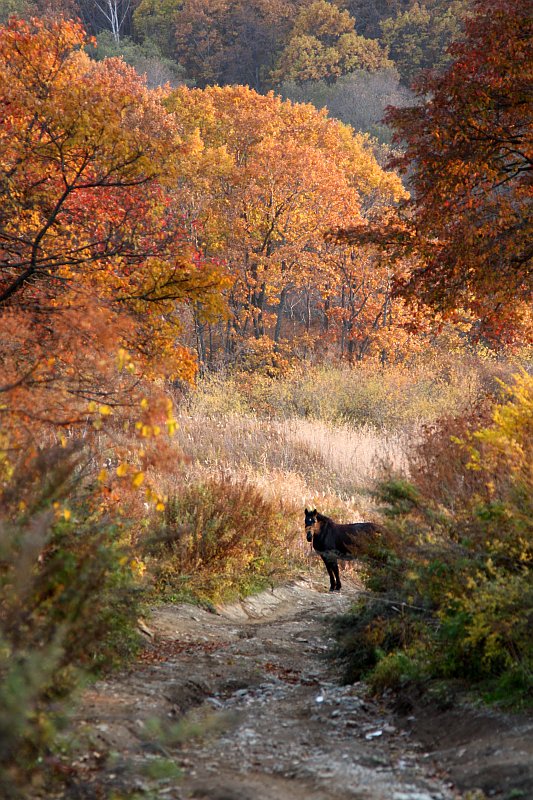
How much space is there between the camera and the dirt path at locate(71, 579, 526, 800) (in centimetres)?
447

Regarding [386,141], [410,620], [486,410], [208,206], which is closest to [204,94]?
[208,206]

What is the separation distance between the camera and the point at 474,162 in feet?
42.8

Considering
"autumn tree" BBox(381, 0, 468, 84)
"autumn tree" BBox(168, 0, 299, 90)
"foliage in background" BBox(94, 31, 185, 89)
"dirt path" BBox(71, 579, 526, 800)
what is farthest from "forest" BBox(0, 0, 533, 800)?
"autumn tree" BBox(168, 0, 299, 90)

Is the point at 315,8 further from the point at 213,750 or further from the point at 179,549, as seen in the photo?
the point at 213,750

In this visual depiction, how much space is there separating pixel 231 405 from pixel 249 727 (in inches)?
920

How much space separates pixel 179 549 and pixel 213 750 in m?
5.28

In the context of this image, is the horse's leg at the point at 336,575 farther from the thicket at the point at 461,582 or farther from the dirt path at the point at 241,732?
the thicket at the point at 461,582

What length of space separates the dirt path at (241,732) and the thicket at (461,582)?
17.0 inches

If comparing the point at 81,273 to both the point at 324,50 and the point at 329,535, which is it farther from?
the point at 324,50

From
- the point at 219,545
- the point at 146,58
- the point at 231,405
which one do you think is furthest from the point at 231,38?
the point at 219,545

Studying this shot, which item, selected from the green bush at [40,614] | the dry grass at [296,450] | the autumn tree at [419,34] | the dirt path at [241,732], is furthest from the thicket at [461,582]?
the autumn tree at [419,34]

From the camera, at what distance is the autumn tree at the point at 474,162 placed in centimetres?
1282

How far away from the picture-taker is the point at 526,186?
45.0 ft

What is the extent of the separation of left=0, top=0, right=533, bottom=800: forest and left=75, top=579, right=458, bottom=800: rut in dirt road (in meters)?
0.34
